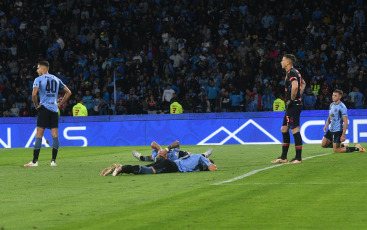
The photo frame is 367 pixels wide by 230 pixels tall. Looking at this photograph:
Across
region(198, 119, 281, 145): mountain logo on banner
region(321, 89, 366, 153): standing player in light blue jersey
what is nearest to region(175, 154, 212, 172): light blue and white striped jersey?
region(321, 89, 366, 153): standing player in light blue jersey

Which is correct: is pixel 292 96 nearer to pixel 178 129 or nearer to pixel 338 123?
pixel 338 123

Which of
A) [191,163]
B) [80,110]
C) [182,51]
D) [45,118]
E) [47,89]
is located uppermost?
[182,51]

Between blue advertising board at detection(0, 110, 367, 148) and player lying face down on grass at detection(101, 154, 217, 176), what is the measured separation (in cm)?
1354

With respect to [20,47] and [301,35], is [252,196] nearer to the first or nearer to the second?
[301,35]

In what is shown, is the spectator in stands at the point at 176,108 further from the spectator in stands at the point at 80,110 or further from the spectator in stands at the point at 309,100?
the spectator in stands at the point at 309,100

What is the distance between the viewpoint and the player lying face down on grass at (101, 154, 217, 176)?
38.7ft

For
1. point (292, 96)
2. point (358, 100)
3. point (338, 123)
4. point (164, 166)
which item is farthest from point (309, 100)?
point (164, 166)

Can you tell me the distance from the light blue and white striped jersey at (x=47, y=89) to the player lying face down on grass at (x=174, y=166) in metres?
3.28

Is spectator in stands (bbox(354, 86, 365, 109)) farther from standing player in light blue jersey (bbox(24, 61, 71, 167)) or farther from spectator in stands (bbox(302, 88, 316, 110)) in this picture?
standing player in light blue jersey (bbox(24, 61, 71, 167))

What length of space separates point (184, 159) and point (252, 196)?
400cm

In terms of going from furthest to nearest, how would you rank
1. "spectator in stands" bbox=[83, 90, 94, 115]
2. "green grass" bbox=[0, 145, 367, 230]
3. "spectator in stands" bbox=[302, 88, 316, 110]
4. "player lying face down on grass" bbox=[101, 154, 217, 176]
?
1. "spectator in stands" bbox=[83, 90, 94, 115]
2. "spectator in stands" bbox=[302, 88, 316, 110]
3. "player lying face down on grass" bbox=[101, 154, 217, 176]
4. "green grass" bbox=[0, 145, 367, 230]

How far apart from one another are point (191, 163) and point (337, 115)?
7.21m

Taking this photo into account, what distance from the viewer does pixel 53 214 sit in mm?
7273

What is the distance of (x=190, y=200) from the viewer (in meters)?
8.21
